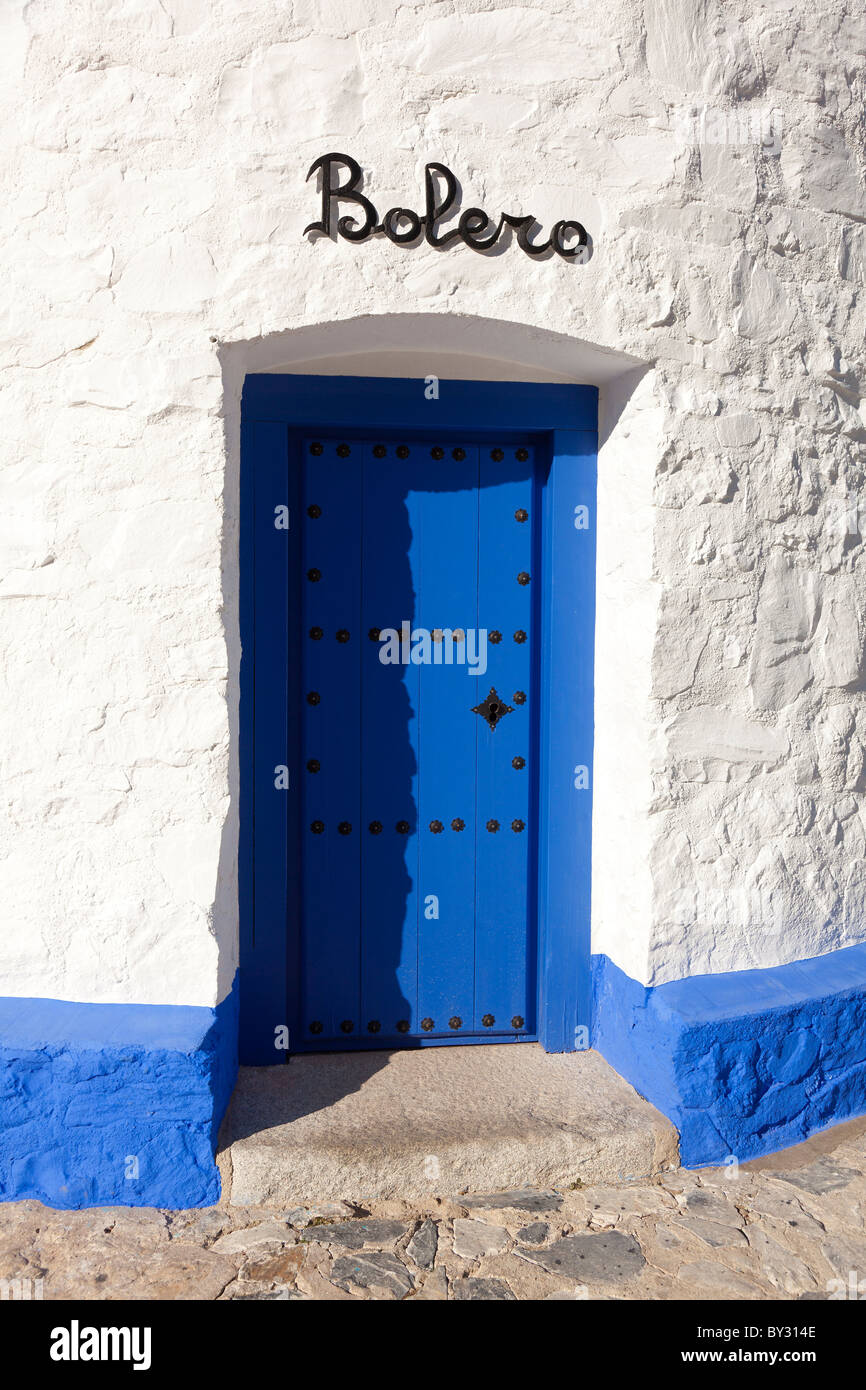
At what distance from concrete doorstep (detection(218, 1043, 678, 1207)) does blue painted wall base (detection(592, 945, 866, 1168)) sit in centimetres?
13

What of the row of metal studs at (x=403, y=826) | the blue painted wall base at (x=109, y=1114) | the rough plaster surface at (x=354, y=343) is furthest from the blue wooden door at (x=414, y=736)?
the blue painted wall base at (x=109, y=1114)

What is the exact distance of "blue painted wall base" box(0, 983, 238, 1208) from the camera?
2891 mm

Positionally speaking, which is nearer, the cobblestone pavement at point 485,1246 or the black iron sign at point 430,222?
the cobblestone pavement at point 485,1246

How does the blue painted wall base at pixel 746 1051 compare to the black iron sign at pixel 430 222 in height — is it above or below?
below

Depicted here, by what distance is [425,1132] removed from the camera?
10.1ft

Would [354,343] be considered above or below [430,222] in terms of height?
below

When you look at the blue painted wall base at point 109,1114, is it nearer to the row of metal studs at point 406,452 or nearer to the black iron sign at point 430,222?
the row of metal studs at point 406,452

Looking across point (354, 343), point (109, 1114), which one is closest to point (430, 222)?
point (354, 343)

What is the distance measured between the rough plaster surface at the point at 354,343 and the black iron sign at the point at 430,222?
0.14 ft

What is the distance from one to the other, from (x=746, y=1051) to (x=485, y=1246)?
97 cm

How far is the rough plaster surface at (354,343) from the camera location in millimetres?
2957

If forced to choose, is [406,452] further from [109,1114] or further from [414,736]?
[109,1114]

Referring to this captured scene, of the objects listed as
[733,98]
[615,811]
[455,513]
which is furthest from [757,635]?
[733,98]

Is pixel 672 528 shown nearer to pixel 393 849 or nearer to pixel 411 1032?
pixel 393 849
